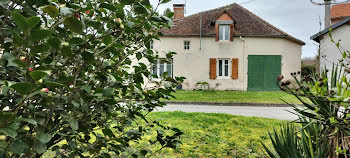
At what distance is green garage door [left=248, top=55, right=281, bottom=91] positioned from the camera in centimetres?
1422

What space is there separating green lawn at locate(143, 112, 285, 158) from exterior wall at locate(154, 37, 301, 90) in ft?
28.0

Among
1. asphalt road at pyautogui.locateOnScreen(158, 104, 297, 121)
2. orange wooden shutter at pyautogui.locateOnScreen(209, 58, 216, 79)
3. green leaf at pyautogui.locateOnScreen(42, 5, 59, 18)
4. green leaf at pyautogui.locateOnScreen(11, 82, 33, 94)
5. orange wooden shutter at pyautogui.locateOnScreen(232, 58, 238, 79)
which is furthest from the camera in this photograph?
orange wooden shutter at pyautogui.locateOnScreen(209, 58, 216, 79)

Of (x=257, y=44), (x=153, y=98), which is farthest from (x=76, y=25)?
(x=257, y=44)

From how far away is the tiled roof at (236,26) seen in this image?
46.4ft

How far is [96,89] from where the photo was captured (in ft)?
3.19

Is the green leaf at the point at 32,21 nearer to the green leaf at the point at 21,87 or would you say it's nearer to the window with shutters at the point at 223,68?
the green leaf at the point at 21,87

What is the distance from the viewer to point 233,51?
14.2 meters

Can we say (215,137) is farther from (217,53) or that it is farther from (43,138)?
(217,53)

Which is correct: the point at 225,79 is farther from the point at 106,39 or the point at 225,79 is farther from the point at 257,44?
the point at 106,39

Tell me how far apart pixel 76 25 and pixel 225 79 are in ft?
45.9

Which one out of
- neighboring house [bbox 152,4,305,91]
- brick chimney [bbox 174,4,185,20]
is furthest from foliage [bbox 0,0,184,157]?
brick chimney [bbox 174,4,185,20]

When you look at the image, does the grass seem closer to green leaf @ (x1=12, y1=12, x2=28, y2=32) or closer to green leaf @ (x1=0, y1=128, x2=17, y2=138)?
green leaf @ (x1=0, y1=128, x2=17, y2=138)

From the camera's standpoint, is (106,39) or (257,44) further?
(257,44)

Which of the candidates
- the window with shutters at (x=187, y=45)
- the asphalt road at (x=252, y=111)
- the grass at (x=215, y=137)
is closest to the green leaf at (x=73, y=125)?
the grass at (x=215, y=137)
